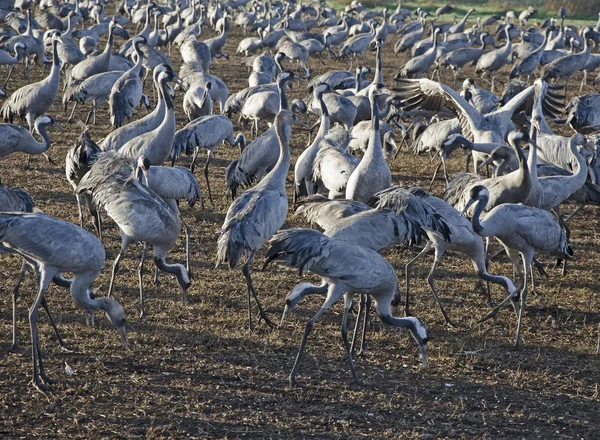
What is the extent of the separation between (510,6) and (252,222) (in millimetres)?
31910

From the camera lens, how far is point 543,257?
7.81m

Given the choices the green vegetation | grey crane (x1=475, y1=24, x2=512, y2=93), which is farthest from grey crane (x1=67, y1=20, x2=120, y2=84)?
the green vegetation

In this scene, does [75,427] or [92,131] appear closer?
[75,427]

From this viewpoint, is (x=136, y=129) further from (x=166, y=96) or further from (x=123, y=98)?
(x=123, y=98)

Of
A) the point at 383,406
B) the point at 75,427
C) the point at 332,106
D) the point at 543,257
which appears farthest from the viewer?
the point at 332,106

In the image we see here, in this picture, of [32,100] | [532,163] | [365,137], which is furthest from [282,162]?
[32,100]

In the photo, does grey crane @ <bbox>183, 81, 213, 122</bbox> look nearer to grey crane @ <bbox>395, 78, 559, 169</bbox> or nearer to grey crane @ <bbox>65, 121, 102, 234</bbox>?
grey crane @ <bbox>395, 78, 559, 169</bbox>

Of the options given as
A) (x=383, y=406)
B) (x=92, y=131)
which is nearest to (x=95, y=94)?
(x=92, y=131)

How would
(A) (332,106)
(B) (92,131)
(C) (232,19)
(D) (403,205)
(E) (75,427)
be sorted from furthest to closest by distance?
(C) (232,19) → (B) (92,131) → (A) (332,106) → (D) (403,205) → (E) (75,427)

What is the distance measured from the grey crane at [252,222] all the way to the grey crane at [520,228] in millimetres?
1409

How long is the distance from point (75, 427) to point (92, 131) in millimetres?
8448

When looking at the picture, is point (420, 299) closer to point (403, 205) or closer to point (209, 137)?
point (403, 205)

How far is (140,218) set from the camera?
596cm

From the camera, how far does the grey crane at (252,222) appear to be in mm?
5867
